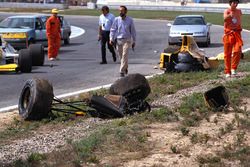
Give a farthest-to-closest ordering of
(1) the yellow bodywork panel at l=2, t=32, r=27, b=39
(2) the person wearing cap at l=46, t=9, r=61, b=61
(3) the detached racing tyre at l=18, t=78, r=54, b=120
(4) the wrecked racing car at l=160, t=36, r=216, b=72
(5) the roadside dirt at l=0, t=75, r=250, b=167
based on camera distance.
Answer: (1) the yellow bodywork panel at l=2, t=32, r=27, b=39 → (2) the person wearing cap at l=46, t=9, r=61, b=61 → (4) the wrecked racing car at l=160, t=36, r=216, b=72 → (3) the detached racing tyre at l=18, t=78, r=54, b=120 → (5) the roadside dirt at l=0, t=75, r=250, b=167

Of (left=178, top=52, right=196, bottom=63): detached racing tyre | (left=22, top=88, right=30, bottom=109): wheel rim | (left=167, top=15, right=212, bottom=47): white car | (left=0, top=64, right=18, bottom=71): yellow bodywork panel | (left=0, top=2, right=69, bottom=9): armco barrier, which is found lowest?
(left=0, top=2, right=69, bottom=9): armco barrier

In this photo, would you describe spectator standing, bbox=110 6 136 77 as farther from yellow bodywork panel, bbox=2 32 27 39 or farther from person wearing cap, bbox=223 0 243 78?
yellow bodywork panel, bbox=2 32 27 39

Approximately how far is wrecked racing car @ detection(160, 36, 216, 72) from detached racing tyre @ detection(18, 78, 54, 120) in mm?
6320

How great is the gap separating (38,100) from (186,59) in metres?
6.75

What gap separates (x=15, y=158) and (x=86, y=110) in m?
2.87

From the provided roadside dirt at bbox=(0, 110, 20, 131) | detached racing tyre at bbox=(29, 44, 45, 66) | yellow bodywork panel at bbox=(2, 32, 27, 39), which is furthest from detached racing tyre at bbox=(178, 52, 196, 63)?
yellow bodywork panel at bbox=(2, 32, 27, 39)

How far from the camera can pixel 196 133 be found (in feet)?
26.5

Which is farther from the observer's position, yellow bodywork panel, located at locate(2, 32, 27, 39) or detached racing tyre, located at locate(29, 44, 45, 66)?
yellow bodywork panel, located at locate(2, 32, 27, 39)

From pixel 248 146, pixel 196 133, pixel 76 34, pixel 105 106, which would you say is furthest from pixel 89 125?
pixel 76 34

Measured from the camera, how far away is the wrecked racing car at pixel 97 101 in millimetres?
9414

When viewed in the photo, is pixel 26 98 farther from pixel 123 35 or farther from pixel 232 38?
pixel 123 35

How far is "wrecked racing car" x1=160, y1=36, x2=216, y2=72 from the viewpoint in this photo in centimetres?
1552

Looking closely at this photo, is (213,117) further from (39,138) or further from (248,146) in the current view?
(39,138)

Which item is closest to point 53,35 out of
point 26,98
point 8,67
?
point 8,67
